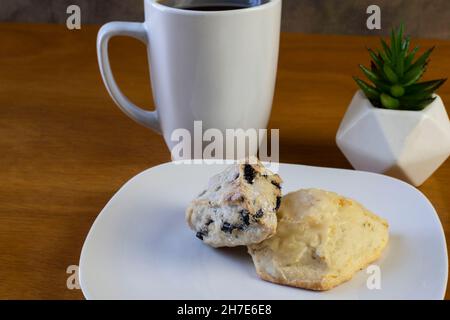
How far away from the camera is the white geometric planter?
712 mm

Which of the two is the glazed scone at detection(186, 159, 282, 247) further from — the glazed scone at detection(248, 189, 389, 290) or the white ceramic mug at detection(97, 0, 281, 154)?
the white ceramic mug at detection(97, 0, 281, 154)

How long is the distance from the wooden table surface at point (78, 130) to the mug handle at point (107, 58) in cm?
5

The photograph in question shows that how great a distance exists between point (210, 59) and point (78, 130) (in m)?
0.28

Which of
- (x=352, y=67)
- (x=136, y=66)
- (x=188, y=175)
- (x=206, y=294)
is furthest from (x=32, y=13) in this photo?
(x=206, y=294)

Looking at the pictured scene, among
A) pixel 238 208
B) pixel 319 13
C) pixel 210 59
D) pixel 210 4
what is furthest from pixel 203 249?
pixel 319 13

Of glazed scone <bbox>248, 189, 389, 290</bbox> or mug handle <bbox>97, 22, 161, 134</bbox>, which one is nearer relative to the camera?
glazed scone <bbox>248, 189, 389, 290</bbox>

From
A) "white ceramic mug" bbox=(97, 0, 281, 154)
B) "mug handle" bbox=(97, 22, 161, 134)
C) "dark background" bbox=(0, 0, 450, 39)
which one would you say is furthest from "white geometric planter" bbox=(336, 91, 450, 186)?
"dark background" bbox=(0, 0, 450, 39)

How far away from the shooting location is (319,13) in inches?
51.2

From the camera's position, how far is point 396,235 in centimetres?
60

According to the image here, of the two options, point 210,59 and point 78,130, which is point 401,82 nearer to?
point 210,59

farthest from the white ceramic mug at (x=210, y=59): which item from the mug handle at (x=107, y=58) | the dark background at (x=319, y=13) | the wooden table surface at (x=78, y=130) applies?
the dark background at (x=319, y=13)
